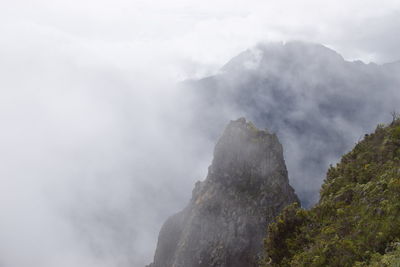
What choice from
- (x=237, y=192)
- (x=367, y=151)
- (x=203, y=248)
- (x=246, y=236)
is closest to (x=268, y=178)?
(x=237, y=192)

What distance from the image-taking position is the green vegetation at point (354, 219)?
63.9 feet

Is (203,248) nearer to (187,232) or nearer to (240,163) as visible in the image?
(187,232)

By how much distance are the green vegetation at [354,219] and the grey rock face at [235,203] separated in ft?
146

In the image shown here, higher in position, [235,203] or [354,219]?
[235,203]

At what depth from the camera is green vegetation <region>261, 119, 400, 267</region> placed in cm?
1948

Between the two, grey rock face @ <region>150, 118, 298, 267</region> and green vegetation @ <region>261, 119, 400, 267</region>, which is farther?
grey rock face @ <region>150, 118, 298, 267</region>

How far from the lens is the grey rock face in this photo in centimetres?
7275

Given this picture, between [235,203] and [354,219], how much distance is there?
5534cm

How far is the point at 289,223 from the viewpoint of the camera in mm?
26875

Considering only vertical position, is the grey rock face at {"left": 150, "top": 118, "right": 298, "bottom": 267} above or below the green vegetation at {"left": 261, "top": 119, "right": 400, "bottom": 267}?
above

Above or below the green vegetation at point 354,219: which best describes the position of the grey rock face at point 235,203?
above

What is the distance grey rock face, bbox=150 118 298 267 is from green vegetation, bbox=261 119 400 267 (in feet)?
146

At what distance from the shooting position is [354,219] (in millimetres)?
22000

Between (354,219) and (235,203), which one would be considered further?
(235,203)
